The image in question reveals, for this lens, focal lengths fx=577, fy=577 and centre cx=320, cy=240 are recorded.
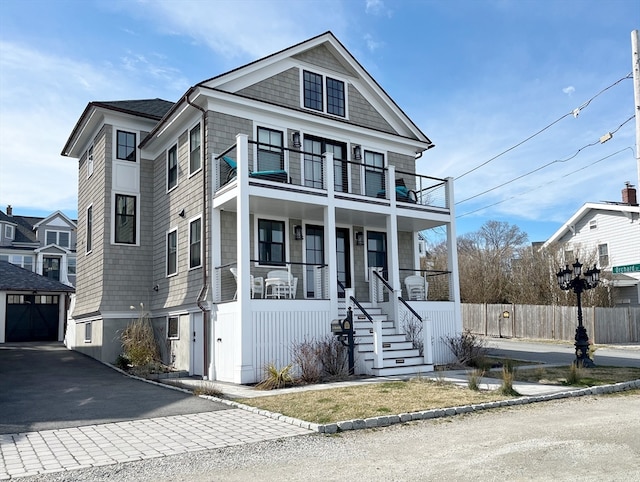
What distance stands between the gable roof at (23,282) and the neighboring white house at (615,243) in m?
27.1

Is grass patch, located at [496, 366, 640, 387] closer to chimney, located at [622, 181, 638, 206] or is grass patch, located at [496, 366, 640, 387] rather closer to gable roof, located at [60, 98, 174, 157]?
gable roof, located at [60, 98, 174, 157]

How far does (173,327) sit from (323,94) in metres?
8.55

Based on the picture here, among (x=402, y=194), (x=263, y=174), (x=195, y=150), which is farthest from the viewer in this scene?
(x=402, y=194)

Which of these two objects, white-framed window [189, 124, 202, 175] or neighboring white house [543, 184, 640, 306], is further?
neighboring white house [543, 184, 640, 306]

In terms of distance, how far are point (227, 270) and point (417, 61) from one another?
8252 millimetres

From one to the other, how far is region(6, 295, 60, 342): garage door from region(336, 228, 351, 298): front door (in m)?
19.0

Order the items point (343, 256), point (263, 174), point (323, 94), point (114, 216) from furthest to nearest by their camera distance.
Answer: point (114, 216), point (323, 94), point (343, 256), point (263, 174)

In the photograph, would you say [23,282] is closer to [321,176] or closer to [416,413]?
[321,176]

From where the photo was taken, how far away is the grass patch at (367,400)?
8.84 m

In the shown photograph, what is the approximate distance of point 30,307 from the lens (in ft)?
96.0

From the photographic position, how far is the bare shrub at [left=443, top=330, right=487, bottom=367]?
15953mm

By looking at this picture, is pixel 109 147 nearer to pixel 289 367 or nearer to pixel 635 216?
pixel 289 367

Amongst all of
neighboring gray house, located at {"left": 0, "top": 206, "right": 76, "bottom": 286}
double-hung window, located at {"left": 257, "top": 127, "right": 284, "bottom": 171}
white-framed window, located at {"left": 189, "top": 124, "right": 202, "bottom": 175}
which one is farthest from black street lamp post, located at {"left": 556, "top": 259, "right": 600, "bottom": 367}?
neighboring gray house, located at {"left": 0, "top": 206, "right": 76, "bottom": 286}

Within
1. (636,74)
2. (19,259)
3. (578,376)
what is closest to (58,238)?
(19,259)
